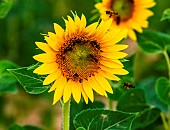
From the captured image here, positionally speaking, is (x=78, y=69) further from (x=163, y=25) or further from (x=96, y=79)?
(x=163, y=25)

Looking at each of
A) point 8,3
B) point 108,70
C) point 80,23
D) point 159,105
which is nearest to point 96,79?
point 108,70

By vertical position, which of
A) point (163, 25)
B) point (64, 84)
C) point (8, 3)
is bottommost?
point (64, 84)

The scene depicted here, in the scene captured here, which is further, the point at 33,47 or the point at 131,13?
the point at 33,47

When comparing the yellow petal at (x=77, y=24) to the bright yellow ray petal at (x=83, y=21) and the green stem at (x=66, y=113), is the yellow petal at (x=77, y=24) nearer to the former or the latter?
the bright yellow ray petal at (x=83, y=21)

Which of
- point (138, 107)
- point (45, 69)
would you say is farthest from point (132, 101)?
point (45, 69)

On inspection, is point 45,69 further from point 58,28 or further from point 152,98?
point 152,98

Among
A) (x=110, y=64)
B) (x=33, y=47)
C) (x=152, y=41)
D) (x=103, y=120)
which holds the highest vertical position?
(x=33, y=47)

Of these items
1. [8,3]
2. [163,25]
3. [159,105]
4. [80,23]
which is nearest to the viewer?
[80,23]
